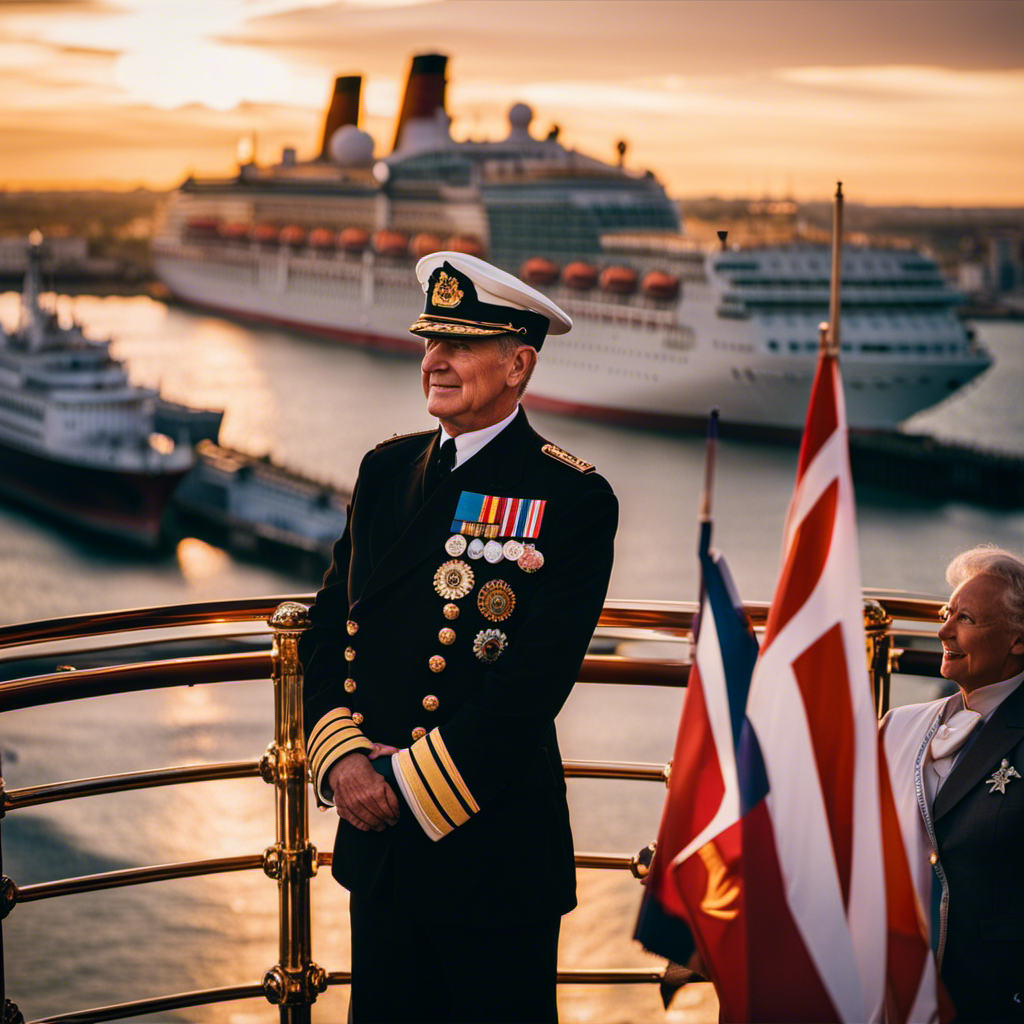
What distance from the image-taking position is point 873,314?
Result: 22438mm

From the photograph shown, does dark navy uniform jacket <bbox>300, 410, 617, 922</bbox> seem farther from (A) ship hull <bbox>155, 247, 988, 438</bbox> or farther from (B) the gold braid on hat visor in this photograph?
(A) ship hull <bbox>155, 247, 988, 438</bbox>

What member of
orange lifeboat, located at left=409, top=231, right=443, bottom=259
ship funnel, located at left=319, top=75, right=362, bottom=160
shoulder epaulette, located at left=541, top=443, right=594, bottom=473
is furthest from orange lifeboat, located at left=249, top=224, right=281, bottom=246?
shoulder epaulette, located at left=541, top=443, right=594, bottom=473

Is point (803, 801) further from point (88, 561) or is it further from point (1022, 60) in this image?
point (88, 561)

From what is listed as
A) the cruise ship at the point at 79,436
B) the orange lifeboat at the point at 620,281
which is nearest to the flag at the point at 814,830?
the cruise ship at the point at 79,436

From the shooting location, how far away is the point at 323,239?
31.4m

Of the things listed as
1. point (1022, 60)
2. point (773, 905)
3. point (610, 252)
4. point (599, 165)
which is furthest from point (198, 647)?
point (599, 165)

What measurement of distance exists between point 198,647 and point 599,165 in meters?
29.0

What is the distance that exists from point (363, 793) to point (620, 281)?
905 inches

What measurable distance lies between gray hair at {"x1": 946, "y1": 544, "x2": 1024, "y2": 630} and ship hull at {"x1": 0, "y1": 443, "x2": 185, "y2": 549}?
66.8 ft

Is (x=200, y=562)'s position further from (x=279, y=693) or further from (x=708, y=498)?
(x=708, y=498)

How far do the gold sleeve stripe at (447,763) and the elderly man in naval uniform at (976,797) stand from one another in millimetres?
423

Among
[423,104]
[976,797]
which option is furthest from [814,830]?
[423,104]

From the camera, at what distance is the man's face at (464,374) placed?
1.27 m

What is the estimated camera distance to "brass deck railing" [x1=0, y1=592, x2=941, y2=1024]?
141cm
